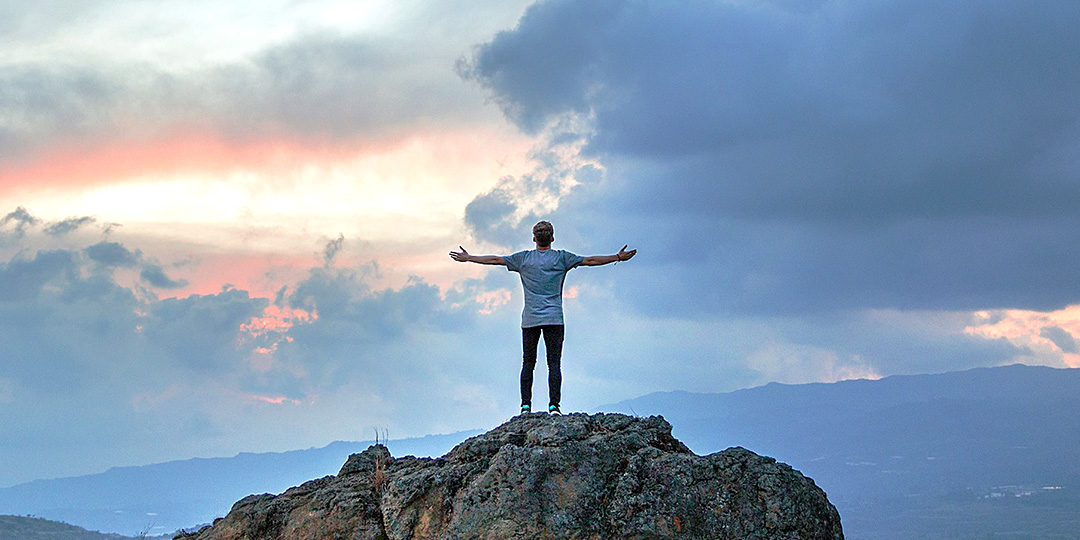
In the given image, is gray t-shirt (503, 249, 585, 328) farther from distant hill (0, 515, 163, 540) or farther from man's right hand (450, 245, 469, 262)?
distant hill (0, 515, 163, 540)

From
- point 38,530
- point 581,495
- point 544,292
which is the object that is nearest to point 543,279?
point 544,292

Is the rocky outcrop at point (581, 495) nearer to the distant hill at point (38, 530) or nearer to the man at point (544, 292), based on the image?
the man at point (544, 292)

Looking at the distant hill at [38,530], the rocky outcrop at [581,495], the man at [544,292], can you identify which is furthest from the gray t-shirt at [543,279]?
the distant hill at [38,530]

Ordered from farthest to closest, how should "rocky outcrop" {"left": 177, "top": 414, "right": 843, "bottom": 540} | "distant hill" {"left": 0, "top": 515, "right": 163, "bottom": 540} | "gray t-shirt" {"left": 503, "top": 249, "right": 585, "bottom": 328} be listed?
"distant hill" {"left": 0, "top": 515, "right": 163, "bottom": 540} < "gray t-shirt" {"left": 503, "top": 249, "right": 585, "bottom": 328} < "rocky outcrop" {"left": 177, "top": 414, "right": 843, "bottom": 540}

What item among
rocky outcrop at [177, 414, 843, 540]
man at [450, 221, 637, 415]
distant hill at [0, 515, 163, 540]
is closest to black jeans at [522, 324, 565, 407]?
man at [450, 221, 637, 415]

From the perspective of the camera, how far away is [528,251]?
1548 centimetres

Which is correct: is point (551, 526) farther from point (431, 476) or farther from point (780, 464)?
point (780, 464)

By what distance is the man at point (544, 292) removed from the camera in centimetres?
1537

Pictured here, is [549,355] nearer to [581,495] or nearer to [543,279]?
[543,279]

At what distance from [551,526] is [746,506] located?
2.41 metres

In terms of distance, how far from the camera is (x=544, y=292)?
607 inches

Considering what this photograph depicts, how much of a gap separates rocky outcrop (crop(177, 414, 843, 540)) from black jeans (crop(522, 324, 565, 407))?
7.14ft

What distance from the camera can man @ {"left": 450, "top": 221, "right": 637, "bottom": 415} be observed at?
15.4m

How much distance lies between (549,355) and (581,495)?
417cm
